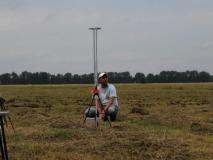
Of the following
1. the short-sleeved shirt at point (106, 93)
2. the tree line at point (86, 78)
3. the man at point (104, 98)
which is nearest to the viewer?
the man at point (104, 98)

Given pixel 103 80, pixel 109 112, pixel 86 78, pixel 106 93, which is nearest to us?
pixel 103 80

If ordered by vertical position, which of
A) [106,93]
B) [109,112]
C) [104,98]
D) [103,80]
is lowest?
[109,112]

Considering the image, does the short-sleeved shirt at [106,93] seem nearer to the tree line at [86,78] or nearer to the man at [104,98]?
the man at [104,98]

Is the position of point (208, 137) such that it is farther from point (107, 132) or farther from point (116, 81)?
point (116, 81)

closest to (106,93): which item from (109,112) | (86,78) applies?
(109,112)

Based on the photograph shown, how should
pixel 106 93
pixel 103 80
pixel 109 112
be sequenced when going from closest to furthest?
pixel 103 80 < pixel 106 93 < pixel 109 112

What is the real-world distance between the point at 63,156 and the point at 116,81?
13244 cm

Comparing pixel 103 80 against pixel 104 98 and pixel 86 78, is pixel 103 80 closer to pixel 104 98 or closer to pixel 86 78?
pixel 104 98

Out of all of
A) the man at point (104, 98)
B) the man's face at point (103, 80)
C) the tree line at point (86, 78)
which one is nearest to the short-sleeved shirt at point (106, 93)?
the man at point (104, 98)

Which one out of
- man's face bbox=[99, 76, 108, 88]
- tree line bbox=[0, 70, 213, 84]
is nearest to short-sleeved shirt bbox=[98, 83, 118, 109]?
man's face bbox=[99, 76, 108, 88]

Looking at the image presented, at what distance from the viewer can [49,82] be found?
146m

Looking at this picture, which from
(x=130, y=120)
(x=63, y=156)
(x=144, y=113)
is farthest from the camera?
(x=144, y=113)

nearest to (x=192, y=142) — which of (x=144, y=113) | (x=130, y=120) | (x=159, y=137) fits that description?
(x=159, y=137)

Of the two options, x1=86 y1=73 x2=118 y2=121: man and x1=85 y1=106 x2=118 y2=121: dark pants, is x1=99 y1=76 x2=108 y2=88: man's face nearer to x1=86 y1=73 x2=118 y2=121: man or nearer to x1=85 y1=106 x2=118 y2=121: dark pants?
x1=86 y1=73 x2=118 y2=121: man
